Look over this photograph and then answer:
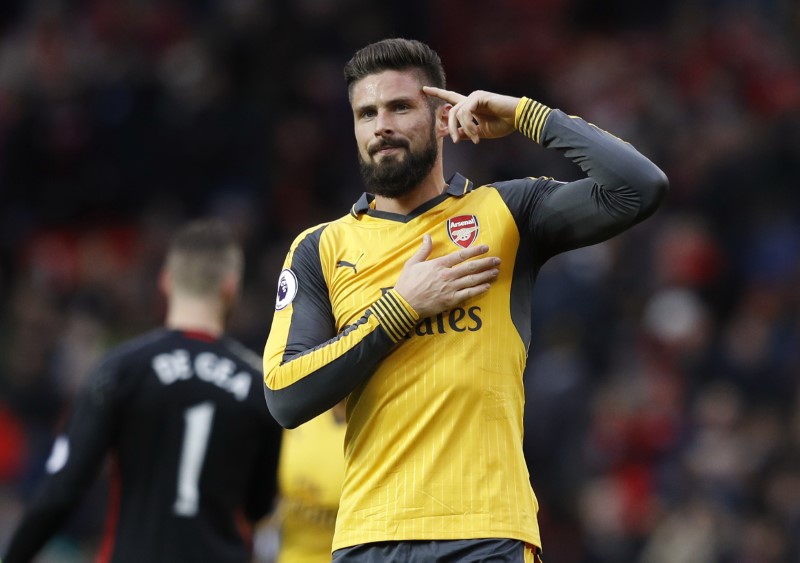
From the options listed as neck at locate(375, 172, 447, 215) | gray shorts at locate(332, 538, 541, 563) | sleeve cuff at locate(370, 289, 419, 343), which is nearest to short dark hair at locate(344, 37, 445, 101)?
neck at locate(375, 172, 447, 215)

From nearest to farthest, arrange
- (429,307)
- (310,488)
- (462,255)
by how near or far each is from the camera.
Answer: (429,307), (462,255), (310,488)

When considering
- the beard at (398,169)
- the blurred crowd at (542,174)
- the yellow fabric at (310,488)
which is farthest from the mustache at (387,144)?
the blurred crowd at (542,174)

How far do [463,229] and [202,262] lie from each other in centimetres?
191

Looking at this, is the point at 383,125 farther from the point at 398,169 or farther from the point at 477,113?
the point at 477,113

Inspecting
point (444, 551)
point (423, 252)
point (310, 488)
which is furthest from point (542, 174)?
point (444, 551)

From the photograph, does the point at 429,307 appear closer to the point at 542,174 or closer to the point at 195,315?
the point at 195,315

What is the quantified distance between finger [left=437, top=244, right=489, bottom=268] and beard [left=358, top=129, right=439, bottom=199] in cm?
30

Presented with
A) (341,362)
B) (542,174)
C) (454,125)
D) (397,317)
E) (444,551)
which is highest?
(542,174)

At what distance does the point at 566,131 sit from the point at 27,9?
12.1 m

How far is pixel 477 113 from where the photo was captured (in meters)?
4.19

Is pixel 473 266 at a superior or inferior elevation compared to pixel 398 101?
inferior

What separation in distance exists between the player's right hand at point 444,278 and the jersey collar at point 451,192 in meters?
0.26

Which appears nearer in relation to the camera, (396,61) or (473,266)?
(473,266)

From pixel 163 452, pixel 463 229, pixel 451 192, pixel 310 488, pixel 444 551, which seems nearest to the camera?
pixel 444 551
